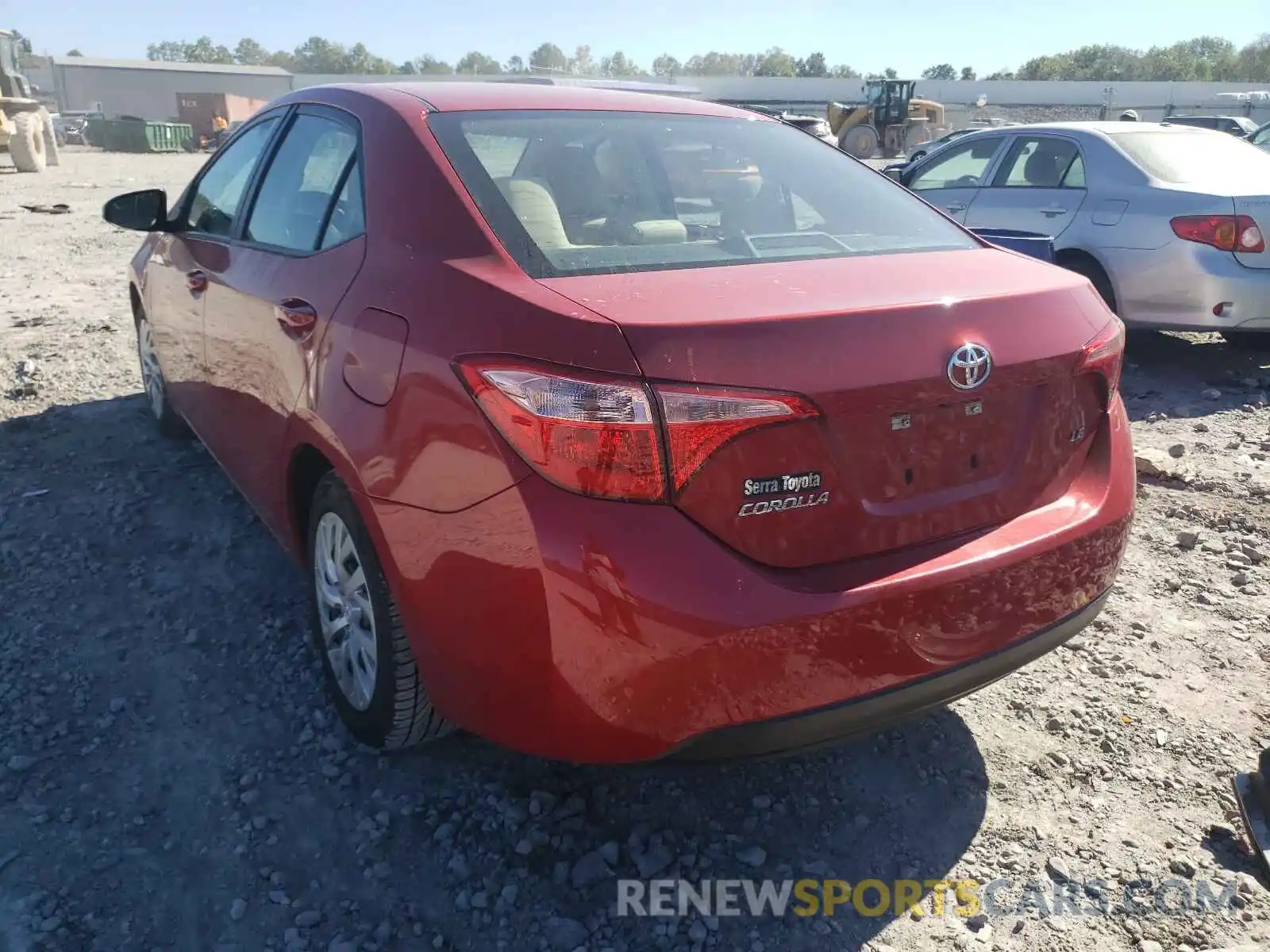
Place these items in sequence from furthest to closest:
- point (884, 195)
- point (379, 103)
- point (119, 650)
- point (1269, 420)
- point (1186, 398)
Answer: point (1186, 398) < point (1269, 420) < point (119, 650) < point (884, 195) < point (379, 103)

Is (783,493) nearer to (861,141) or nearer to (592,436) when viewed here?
(592,436)

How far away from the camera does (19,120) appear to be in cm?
2273

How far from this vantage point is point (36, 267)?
33.4 feet

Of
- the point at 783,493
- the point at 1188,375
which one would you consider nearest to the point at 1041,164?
the point at 1188,375

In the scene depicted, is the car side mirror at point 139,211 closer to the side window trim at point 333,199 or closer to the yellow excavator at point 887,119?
the side window trim at point 333,199

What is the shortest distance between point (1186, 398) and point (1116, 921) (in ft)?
15.2

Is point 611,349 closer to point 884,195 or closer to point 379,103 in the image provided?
point 379,103

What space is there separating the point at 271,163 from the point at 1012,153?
19.5 ft

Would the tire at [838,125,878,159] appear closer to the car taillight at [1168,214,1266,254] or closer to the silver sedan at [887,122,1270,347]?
the silver sedan at [887,122,1270,347]

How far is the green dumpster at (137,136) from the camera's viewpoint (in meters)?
41.8

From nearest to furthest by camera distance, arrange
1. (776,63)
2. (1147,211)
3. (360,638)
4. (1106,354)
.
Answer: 1. (1106,354)
2. (360,638)
3. (1147,211)
4. (776,63)

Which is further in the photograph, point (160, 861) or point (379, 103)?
point (379, 103)

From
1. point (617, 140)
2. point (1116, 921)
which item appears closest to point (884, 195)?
point (617, 140)

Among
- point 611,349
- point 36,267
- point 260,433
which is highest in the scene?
point 611,349
